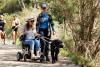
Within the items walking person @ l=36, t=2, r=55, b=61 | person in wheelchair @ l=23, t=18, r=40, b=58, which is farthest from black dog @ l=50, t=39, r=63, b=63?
person in wheelchair @ l=23, t=18, r=40, b=58

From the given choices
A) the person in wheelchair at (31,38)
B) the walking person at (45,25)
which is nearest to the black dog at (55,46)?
the walking person at (45,25)

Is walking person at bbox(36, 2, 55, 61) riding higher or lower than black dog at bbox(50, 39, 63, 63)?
higher

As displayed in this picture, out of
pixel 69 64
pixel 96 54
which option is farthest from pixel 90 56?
pixel 69 64

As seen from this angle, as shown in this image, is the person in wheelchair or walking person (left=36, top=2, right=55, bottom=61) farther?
walking person (left=36, top=2, right=55, bottom=61)

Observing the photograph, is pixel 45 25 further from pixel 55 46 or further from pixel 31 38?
pixel 55 46

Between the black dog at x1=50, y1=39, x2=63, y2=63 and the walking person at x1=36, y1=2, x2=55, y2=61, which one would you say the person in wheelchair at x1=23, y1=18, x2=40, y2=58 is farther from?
the black dog at x1=50, y1=39, x2=63, y2=63

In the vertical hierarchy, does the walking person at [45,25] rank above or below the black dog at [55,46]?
above

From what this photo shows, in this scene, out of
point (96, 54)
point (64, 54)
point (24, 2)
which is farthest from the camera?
point (24, 2)

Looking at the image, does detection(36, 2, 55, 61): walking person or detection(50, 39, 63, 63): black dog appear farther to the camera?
detection(36, 2, 55, 61): walking person

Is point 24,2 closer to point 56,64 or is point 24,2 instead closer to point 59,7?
point 59,7

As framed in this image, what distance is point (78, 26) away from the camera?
68.8 feet

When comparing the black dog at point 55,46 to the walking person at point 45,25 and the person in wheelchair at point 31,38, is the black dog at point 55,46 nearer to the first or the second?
the walking person at point 45,25

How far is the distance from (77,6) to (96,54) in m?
2.49

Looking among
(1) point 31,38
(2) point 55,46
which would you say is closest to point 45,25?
(1) point 31,38
